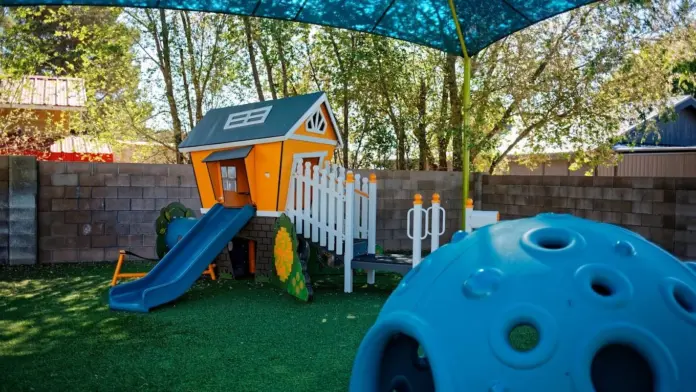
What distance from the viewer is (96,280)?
766 cm

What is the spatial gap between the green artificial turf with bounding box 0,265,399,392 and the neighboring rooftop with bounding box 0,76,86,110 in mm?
6169

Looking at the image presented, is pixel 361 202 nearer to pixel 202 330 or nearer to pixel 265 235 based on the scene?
pixel 265 235

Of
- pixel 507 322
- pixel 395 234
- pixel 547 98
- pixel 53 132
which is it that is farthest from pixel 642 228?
pixel 53 132

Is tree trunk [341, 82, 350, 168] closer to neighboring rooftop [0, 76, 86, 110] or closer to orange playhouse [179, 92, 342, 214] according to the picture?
orange playhouse [179, 92, 342, 214]

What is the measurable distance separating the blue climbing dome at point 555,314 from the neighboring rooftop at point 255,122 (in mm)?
5418

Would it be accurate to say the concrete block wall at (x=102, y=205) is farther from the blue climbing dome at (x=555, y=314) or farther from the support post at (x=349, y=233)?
the blue climbing dome at (x=555, y=314)

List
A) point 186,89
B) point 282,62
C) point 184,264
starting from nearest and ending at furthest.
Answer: point 184,264
point 282,62
point 186,89

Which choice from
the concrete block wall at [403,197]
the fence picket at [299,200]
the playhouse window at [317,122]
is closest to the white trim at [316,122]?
the playhouse window at [317,122]

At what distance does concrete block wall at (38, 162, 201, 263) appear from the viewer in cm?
888

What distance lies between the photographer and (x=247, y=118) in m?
7.99

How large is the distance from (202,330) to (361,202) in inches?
131

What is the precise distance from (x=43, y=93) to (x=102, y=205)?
564cm

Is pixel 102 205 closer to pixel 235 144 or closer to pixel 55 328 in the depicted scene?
pixel 235 144

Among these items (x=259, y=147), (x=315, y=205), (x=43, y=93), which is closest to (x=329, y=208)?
(x=315, y=205)
